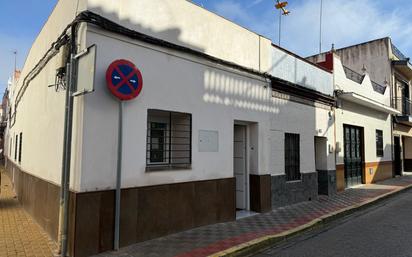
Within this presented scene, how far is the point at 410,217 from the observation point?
852cm

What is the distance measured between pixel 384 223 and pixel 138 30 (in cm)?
731

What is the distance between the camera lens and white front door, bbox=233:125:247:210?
868 centimetres

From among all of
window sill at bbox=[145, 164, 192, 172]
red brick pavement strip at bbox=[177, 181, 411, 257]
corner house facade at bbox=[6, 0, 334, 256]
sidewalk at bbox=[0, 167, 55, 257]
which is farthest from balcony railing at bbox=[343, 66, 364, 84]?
sidewalk at bbox=[0, 167, 55, 257]

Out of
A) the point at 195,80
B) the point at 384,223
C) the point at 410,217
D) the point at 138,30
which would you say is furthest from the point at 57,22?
the point at 410,217

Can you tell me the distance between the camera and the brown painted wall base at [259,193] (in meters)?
8.49

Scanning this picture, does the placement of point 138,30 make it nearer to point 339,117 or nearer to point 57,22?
point 57,22

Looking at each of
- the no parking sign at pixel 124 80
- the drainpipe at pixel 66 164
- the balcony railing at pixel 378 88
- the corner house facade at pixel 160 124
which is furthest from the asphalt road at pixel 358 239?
the balcony railing at pixel 378 88

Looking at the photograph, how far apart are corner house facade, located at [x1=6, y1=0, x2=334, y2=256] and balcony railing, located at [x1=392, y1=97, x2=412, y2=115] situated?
13.2m

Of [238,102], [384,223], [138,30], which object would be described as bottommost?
[384,223]

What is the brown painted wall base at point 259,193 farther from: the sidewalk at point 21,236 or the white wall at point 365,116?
the white wall at point 365,116

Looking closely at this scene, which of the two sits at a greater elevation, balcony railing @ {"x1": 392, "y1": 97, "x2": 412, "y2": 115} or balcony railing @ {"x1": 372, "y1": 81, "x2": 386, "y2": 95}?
balcony railing @ {"x1": 372, "y1": 81, "x2": 386, "y2": 95}

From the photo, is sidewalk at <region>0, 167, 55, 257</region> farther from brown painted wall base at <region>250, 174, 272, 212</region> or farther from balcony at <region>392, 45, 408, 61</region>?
balcony at <region>392, 45, 408, 61</region>

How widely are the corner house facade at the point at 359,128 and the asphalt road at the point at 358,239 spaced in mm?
4655

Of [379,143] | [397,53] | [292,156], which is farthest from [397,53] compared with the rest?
[292,156]
